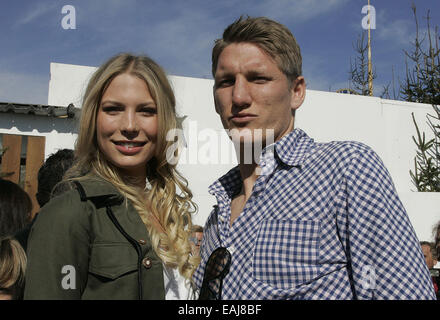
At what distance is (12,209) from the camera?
2883 mm

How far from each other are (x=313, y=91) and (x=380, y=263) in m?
9.62

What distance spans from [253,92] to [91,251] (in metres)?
0.97

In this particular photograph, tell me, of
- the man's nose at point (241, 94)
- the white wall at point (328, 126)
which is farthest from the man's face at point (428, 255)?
the man's nose at point (241, 94)

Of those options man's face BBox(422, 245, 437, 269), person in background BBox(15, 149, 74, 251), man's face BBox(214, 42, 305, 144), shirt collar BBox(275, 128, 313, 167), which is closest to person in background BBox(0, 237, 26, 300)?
person in background BBox(15, 149, 74, 251)

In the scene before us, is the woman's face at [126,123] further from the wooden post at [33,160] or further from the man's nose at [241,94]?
the wooden post at [33,160]

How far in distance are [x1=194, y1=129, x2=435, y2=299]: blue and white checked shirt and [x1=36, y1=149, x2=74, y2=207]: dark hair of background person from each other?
1.82 meters

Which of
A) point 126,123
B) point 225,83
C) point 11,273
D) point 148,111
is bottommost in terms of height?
point 11,273

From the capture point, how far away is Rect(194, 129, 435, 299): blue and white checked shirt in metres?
1.40

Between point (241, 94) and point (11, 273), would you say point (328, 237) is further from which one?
point (11, 273)

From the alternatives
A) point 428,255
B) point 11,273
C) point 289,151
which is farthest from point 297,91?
point 428,255

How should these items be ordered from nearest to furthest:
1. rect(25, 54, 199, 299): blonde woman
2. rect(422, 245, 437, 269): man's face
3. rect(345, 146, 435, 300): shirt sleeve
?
1. rect(345, 146, 435, 300): shirt sleeve
2. rect(25, 54, 199, 299): blonde woman
3. rect(422, 245, 437, 269): man's face

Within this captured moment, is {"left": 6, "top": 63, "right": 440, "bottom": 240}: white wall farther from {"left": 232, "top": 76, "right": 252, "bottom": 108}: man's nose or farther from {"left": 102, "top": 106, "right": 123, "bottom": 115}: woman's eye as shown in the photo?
{"left": 232, "top": 76, "right": 252, "bottom": 108}: man's nose

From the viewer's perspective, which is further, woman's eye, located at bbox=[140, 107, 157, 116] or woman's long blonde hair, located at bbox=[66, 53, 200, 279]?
woman's eye, located at bbox=[140, 107, 157, 116]
